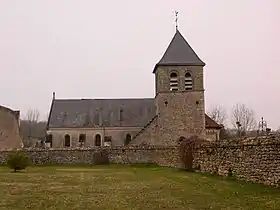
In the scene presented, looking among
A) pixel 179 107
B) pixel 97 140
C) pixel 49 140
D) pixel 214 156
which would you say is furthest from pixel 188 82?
pixel 214 156

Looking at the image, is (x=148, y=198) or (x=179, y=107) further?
(x=179, y=107)

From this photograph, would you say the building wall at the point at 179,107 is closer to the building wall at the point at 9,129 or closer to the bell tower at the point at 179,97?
the bell tower at the point at 179,97

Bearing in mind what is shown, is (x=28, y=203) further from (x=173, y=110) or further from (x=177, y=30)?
(x=177, y=30)

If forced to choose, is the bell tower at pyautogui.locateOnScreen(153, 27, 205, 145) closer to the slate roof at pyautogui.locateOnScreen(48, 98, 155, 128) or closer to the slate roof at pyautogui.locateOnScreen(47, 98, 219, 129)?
the slate roof at pyautogui.locateOnScreen(47, 98, 219, 129)

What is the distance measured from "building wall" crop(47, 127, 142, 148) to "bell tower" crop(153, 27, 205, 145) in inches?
386

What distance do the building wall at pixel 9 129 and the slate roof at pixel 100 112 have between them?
5132mm

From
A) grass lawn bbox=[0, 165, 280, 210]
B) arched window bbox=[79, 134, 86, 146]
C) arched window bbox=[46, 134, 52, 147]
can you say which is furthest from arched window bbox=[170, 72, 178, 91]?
grass lawn bbox=[0, 165, 280, 210]

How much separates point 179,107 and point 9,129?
1681 cm

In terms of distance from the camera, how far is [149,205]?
10.5 metres

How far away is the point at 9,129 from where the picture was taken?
4662 cm

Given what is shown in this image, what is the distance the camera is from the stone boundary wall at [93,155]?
121ft

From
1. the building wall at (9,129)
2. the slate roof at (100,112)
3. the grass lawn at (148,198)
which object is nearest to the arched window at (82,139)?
the slate roof at (100,112)

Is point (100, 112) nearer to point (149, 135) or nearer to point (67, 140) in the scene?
point (67, 140)

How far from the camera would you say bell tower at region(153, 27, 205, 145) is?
42.3m
